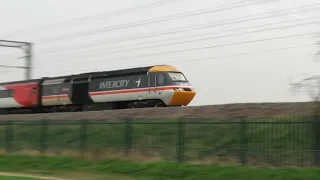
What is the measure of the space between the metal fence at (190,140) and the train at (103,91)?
28.1ft

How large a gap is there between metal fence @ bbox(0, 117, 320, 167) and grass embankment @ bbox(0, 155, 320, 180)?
0.80 meters

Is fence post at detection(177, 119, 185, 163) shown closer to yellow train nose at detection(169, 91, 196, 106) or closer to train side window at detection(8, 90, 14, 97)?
yellow train nose at detection(169, 91, 196, 106)

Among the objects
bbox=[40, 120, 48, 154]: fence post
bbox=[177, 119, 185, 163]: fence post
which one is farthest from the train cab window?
bbox=[177, 119, 185, 163]: fence post

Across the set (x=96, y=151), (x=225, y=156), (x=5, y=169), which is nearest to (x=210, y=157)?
(x=225, y=156)

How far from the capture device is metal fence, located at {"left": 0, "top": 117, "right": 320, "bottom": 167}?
50.3ft

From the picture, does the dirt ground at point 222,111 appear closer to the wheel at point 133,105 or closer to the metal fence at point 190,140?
the wheel at point 133,105

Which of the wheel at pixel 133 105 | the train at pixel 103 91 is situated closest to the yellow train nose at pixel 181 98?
the train at pixel 103 91

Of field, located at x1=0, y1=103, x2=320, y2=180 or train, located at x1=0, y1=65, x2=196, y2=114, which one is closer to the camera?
field, located at x1=0, y1=103, x2=320, y2=180

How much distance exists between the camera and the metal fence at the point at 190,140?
50.3ft

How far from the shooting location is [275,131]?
15953mm

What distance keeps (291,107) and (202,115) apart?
4.37 m

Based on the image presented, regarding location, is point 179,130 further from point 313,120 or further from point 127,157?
point 313,120

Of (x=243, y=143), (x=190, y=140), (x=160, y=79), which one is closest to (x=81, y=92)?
(x=160, y=79)

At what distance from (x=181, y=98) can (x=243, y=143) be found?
13741 mm
